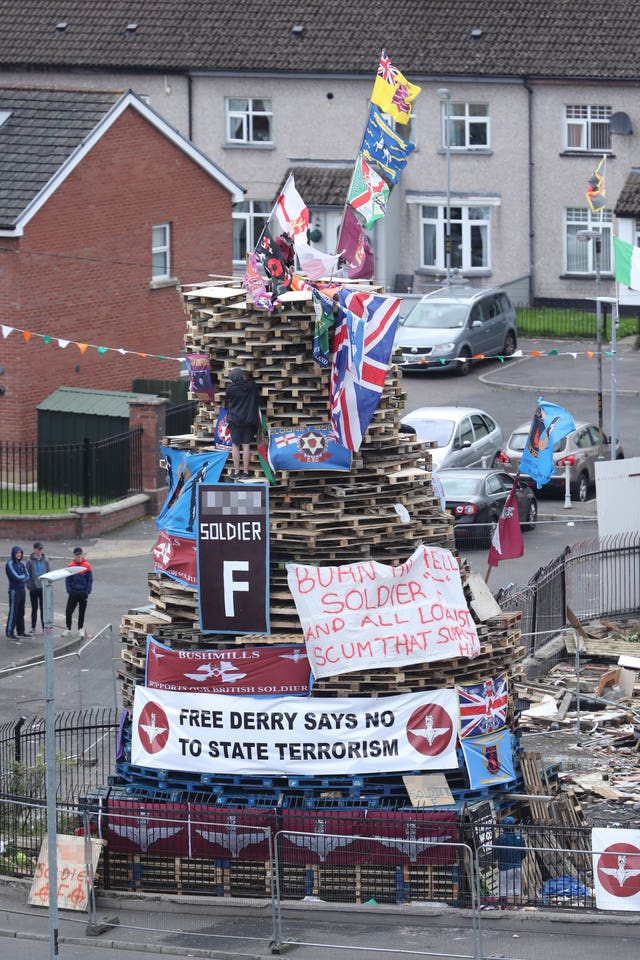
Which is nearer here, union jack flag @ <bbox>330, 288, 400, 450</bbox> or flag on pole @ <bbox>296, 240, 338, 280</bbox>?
union jack flag @ <bbox>330, 288, 400, 450</bbox>

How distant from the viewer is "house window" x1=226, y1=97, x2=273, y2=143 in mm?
55156

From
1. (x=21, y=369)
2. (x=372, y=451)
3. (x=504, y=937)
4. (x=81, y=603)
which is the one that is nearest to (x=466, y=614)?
(x=372, y=451)

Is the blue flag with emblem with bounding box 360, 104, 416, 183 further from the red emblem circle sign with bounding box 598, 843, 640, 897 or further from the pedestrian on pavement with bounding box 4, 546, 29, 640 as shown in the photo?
the pedestrian on pavement with bounding box 4, 546, 29, 640

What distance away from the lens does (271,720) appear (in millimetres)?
20281

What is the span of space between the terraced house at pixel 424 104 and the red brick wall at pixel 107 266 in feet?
30.6

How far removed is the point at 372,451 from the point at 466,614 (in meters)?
1.98

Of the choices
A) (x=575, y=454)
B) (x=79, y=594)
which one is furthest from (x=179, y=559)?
(x=575, y=454)


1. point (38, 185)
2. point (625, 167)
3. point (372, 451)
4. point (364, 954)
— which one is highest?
point (625, 167)

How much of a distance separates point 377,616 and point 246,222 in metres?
36.2

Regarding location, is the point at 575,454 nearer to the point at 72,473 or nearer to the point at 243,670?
the point at 72,473

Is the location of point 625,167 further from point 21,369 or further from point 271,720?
point 271,720

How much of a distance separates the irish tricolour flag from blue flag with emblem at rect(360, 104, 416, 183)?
1273 centimetres

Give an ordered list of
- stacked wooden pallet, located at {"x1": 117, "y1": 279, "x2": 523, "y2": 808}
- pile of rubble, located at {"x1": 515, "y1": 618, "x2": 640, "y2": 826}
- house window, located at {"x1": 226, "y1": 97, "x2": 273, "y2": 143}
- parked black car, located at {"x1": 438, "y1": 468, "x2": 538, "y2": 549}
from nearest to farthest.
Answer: stacked wooden pallet, located at {"x1": 117, "y1": 279, "x2": 523, "y2": 808} → pile of rubble, located at {"x1": 515, "y1": 618, "x2": 640, "y2": 826} → parked black car, located at {"x1": 438, "y1": 468, "x2": 538, "y2": 549} → house window, located at {"x1": 226, "y1": 97, "x2": 273, "y2": 143}

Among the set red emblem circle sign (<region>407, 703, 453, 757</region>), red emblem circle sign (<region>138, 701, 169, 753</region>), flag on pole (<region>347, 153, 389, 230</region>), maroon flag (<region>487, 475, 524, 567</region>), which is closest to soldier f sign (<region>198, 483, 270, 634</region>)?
red emblem circle sign (<region>138, 701, 169, 753</region>)
